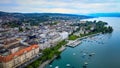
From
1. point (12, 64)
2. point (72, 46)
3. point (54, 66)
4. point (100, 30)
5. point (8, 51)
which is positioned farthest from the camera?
point (100, 30)

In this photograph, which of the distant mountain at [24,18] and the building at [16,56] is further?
the distant mountain at [24,18]

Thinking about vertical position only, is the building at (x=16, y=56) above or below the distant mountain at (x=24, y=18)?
above

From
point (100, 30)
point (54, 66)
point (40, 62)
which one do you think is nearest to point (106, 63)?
point (54, 66)

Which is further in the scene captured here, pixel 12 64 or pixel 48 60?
pixel 48 60

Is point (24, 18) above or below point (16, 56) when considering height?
below

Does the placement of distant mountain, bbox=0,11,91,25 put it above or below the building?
below

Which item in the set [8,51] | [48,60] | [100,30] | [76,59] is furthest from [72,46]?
[100,30]

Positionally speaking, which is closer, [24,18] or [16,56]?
[16,56]

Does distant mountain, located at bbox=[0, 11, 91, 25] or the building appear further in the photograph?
distant mountain, located at bbox=[0, 11, 91, 25]

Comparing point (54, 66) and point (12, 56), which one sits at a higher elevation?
point (12, 56)

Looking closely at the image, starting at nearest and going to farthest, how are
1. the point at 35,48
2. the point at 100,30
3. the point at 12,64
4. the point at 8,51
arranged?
the point at 12,64 → the point at 8,51 → the point at 35,48 → the point at 100,30

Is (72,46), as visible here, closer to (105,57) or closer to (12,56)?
(105,57)
